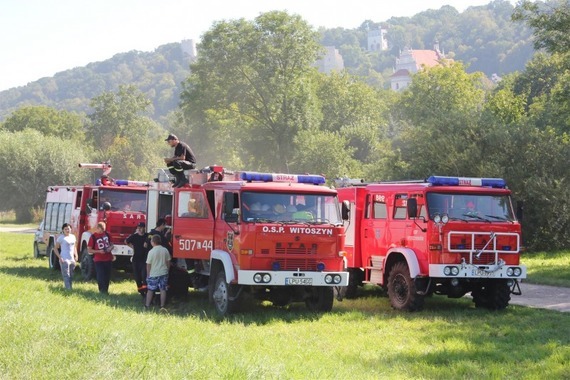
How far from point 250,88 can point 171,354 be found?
59747 mm

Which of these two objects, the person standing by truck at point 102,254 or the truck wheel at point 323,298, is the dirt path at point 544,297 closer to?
the truck wheel at point 323,298

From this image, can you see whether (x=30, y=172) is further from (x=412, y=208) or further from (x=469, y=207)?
(x=469, y=207)

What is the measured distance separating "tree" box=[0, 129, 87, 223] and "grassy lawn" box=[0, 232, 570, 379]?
6320 centimetres

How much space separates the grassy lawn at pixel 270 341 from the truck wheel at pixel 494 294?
0.29 meters

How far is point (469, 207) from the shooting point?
1731cm

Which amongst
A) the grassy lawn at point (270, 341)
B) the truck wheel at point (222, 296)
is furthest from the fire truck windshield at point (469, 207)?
the truck wheel at point (222, 296)

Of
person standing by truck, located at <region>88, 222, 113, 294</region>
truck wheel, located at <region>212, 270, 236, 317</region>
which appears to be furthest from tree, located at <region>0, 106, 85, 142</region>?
truck wheel, located at <region>212, 270, 236, 317</region>

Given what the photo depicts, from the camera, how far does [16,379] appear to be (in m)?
8.67

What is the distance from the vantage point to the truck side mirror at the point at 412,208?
17217 mm

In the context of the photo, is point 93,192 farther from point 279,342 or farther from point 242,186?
point 279,342

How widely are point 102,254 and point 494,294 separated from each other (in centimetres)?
860

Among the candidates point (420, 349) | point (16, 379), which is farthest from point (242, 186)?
point (16, 379)

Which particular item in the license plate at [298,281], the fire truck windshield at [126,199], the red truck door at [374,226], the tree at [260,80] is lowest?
the license plate at [298,281]

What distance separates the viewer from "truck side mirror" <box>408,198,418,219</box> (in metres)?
17.2
